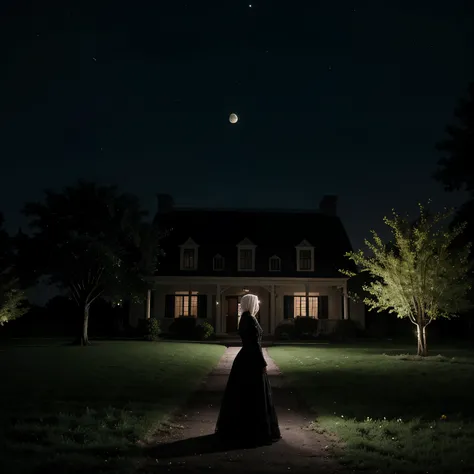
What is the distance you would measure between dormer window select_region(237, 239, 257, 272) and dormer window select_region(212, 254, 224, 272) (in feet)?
3.55

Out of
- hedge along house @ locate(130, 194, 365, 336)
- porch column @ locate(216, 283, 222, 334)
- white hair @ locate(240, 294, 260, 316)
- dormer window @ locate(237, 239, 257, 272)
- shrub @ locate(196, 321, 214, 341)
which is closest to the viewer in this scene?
white hair @ locate(240, 294, 260, 316)

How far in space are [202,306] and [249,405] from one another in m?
A: 29.4

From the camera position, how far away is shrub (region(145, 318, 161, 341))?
3117 cm

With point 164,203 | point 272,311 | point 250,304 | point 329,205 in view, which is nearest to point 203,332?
point 272,311

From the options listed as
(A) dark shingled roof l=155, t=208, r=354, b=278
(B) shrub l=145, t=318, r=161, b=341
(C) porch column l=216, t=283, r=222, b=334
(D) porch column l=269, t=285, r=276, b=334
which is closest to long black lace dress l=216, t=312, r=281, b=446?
(B) shrub l=145, t=318, r=161, b=341

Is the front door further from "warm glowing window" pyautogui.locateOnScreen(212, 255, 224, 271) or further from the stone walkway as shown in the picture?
the stone walkway

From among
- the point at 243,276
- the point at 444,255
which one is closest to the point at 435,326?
the point at 243,276

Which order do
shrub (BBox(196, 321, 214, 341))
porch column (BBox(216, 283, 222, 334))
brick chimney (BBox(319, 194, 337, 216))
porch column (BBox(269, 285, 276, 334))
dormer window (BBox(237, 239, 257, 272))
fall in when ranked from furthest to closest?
brick chimney (BBox(319, 194, 337, 216)) < dormer window (BBox(237, 239, 257, 272)) < porch column (BBox(269, 285, 276, 334)) < porch column (BBox(216, 283, 222, 334)) < shrub (BBox(196, 321, 214, 341))

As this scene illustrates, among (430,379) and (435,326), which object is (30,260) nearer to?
(430,379)

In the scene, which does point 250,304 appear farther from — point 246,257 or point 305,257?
point 305,257

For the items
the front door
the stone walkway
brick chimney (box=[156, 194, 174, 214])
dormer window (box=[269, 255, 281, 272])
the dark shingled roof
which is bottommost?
the stone walkway

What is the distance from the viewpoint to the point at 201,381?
550 inches

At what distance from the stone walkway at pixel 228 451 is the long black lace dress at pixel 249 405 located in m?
0.19

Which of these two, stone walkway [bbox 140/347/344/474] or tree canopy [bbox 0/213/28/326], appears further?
tree canopy [bbox 0/213/28/326]
